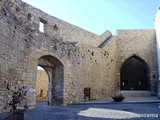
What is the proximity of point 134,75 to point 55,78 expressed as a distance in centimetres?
1406

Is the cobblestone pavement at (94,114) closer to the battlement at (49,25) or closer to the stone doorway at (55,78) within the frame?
the stone doorway at (55,78)

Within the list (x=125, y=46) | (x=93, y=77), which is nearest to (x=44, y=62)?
(x=93, y=77)

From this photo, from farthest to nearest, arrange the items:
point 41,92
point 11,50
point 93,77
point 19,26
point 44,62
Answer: point 41,92, point 93,77, point 44,62, point 19,26, point 11,50

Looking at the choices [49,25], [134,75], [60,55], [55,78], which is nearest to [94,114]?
[60,55]

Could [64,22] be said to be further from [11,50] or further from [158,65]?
[11,50]

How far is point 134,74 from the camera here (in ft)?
76.8

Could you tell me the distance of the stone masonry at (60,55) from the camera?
Answer: 7.64 m

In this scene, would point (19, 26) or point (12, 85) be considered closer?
point (12, 85)

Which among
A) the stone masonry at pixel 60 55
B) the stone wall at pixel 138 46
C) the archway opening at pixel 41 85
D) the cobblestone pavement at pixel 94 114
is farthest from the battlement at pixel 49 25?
the cobblestone pavement at pixel 94 114

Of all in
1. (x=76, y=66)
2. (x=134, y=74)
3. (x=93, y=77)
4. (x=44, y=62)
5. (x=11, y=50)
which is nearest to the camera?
(x=11, y=50)

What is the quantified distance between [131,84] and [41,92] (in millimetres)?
10334

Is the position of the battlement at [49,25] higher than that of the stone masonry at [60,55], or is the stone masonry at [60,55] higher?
the battlement at [49,25]

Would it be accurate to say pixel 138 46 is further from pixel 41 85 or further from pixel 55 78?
pixel 55 78

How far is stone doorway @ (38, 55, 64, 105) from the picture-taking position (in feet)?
35.5
